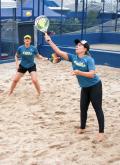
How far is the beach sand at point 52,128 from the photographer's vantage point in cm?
535

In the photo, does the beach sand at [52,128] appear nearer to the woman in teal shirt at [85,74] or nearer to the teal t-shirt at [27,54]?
the woman in teal shirt at [85,74]

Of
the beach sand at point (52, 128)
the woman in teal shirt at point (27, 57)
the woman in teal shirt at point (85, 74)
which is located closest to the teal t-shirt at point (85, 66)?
the woman in teal shirt at point (85, 74)

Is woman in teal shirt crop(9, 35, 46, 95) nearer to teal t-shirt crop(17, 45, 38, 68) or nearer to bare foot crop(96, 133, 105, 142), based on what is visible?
teal t-shirt crop(17, 45, 38, 68)

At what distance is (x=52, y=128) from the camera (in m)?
6.61

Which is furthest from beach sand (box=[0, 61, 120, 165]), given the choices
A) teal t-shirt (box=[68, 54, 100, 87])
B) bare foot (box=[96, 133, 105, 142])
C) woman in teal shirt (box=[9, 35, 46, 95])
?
teal t-shirt (box=[68, 54, 100, 87])

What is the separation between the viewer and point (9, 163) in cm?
512

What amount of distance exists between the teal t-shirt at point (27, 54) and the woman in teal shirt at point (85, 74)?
2910 millimetres

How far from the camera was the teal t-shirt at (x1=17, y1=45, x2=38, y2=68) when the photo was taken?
864 centimetres

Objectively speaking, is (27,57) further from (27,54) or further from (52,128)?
(52,128)

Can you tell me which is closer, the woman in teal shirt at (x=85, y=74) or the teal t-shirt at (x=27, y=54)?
the woman in teal shirt at (x=85, y=74)

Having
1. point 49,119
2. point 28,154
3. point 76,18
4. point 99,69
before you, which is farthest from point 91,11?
point 28,154

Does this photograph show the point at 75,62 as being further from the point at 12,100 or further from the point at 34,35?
the point at 34,35

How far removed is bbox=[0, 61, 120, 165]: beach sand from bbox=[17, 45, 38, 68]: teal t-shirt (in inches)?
30.3

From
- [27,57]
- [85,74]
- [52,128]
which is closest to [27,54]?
[27,57]
